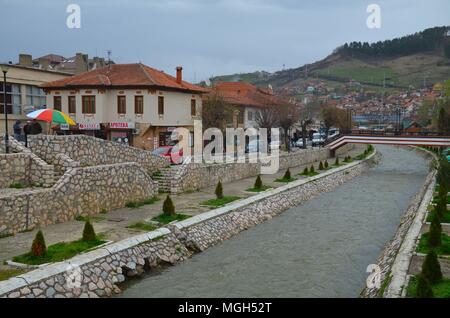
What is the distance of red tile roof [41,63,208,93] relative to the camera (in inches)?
1454

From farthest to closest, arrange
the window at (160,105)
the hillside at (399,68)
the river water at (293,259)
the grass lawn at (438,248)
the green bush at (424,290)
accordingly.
→ the hillside at (399,68) → the window at (160,105) → the grass lawn at (438,248) → the river water at (293,259) → the green bush at (424,290)

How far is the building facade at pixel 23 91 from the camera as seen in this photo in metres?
33.3

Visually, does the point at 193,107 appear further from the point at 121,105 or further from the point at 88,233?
the point at 88,233

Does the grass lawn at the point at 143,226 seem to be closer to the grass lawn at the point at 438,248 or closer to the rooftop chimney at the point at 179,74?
the grass lawn at the point at 438,248

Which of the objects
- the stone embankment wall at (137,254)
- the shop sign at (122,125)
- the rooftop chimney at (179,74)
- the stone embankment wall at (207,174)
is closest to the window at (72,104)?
the shop sign at (122,125)

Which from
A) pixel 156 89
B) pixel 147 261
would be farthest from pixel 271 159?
pixel 147 261

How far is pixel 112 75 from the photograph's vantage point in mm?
38781

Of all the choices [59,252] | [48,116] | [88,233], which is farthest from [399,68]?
[59,252]

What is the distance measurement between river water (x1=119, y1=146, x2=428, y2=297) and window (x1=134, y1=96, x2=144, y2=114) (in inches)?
647

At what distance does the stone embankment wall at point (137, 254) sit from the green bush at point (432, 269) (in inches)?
292

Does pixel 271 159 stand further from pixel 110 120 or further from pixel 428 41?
pixel 428 41

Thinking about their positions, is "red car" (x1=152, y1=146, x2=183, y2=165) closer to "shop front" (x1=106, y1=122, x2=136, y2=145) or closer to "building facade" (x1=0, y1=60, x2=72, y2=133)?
"shop front" (x1=106, y1=122, x2=136, y2=145)

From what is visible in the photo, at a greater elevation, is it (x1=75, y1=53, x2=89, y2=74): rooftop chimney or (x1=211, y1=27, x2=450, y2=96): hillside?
(x1=211, y1=27, x2=450, y2=96): hillside

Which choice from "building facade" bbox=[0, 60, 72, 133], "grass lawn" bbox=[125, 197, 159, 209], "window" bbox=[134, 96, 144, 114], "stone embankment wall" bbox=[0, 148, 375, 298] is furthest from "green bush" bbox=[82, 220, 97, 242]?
"window" bbox=[134, 96, 144, 114]
